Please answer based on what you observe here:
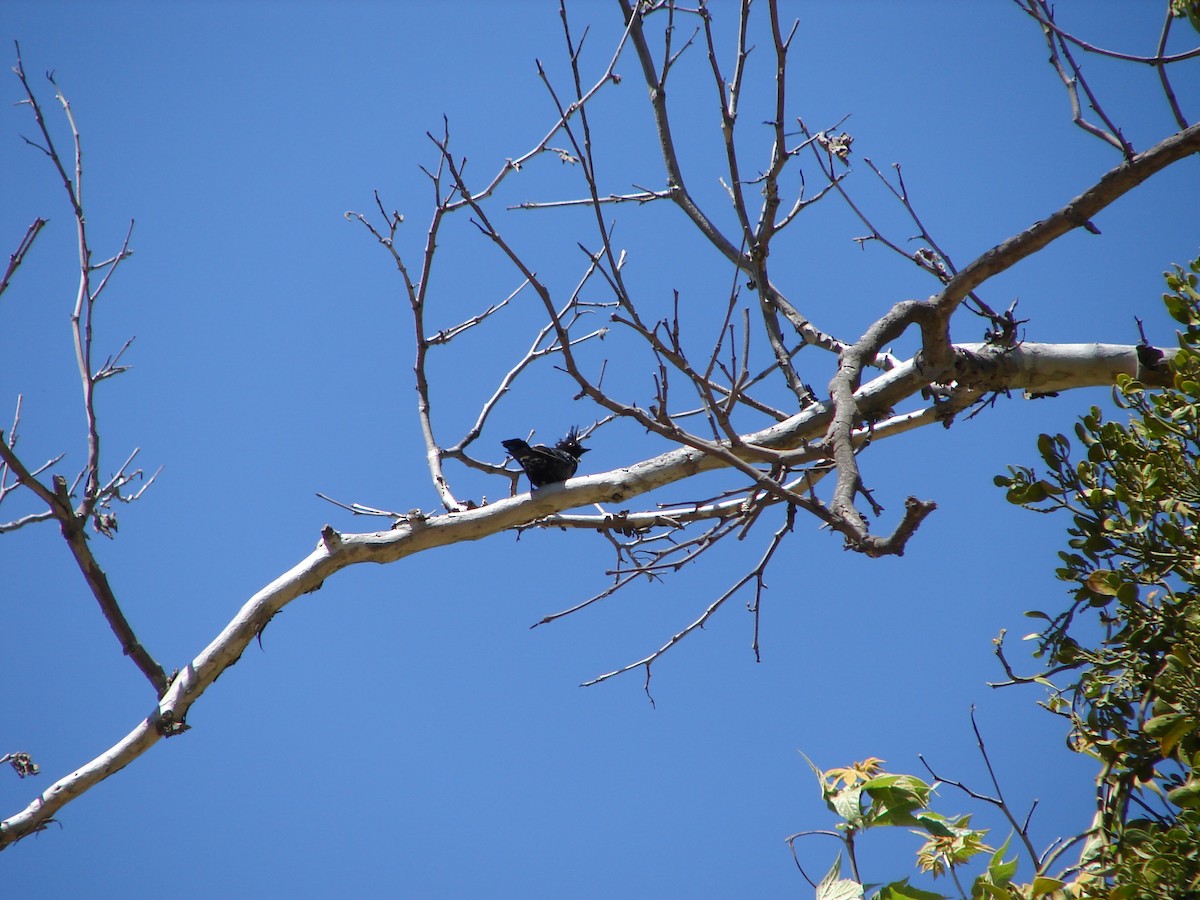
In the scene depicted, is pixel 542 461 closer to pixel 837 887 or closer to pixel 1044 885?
pixel 837 887

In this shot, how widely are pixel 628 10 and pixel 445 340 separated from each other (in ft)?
3.88

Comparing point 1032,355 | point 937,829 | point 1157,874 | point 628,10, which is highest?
point 628,10

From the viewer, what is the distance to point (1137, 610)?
1630 millimetres

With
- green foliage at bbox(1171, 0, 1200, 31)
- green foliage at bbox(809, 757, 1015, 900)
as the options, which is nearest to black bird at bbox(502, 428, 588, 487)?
green foliage at bbox(809, 757, 1015, 900)

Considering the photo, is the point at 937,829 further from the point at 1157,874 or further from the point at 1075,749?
the point at 1157,874

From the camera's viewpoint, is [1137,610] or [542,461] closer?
[1137,610]

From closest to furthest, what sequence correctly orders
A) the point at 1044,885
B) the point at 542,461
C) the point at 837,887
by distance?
1. the point at 1044,885
2. the point at 837,887
3. the point at 542,461

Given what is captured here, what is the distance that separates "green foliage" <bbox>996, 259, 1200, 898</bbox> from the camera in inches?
56.0

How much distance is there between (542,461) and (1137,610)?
4.92ft

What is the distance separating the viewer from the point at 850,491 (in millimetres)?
1333

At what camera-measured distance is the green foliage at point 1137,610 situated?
142cm

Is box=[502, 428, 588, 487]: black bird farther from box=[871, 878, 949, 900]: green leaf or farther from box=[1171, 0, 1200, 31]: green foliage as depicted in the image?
box=[1171, 0, 1200, 31]: green foliage

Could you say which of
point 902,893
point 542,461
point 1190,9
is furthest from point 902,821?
point 1190,9

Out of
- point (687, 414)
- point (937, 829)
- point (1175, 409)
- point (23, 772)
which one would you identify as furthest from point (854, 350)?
point (23, 772)
